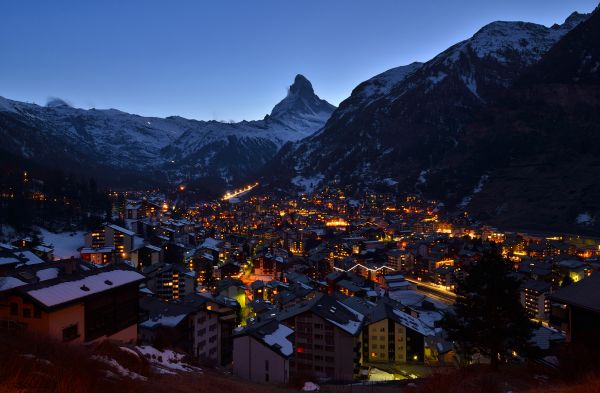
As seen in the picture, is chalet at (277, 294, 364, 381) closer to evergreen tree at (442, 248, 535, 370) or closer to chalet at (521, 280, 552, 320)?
evergreen tree at (442, 248, 535, 370)

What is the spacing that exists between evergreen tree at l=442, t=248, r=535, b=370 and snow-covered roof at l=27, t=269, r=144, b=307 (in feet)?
50.6

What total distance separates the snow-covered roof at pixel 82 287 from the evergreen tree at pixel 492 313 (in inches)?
607

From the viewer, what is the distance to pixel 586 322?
14773mm

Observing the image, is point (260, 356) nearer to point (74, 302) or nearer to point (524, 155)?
point (74, 302)

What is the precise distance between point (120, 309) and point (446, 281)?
211ft

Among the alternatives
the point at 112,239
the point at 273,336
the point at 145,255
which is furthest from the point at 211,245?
the point at 273,336

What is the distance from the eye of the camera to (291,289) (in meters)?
62.4

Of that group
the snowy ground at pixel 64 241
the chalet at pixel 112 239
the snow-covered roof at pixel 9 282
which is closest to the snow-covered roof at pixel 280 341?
the snow-covered roof at pixel 9 282

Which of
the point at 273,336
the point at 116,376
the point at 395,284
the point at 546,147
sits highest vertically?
the point at 546,147

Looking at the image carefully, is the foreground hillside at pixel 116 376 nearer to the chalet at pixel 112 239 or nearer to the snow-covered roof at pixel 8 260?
the snow-covered roof at pixel 8 260

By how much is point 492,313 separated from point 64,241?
77722 millimetres

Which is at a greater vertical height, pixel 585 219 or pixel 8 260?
pixel 8 260

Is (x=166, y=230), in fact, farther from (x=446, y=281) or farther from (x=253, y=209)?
(x=253, y=209)

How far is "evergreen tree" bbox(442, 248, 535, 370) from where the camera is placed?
17.0 metres
